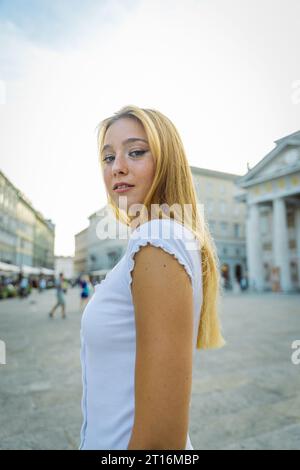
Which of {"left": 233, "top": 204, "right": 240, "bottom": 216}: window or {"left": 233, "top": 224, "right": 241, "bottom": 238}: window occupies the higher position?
{"left": 233, "top": 204, "right": 240, "bottom": 216}: window

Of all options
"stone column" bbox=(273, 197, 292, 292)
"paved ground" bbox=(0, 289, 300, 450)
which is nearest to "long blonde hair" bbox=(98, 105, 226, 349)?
"paved ground" bbox=(0, 289, 300, 450)

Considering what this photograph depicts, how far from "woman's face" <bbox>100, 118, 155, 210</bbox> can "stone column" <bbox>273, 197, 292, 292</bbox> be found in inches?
1246

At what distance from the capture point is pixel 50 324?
1023 cm

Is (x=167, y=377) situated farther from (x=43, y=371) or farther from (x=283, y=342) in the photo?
(x=283, y=342)

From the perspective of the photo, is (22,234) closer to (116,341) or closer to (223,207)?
(223,207)

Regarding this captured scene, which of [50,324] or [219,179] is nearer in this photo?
[50,324]

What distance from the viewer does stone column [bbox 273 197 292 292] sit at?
29906mm

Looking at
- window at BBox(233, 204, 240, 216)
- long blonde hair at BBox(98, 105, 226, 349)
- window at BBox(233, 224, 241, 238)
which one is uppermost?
window at BBox(233, 204, 240, 216)

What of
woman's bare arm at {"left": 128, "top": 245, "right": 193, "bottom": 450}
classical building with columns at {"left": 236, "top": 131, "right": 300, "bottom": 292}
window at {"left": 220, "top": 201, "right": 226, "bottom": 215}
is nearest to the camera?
woman's bare arm at {"left": 128, "top": 245, "right": 193, "bottom": 450}

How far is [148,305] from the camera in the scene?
2.31 ft

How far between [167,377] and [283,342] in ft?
23.1

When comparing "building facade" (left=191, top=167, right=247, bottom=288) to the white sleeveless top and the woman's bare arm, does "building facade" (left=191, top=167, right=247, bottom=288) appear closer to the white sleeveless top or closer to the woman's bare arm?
the white sleeveless top

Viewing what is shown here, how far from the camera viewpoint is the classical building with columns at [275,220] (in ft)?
95.6
